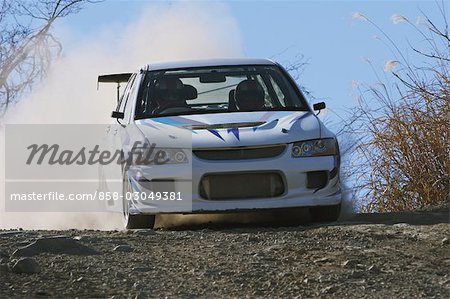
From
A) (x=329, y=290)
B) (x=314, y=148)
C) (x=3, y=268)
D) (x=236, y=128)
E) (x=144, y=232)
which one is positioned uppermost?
(x=236, y=128)

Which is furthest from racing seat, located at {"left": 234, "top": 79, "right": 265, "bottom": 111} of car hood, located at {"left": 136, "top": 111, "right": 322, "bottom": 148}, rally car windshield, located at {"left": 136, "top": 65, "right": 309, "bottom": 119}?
car hood, located at {"left": 136, "top": 111, "right": 322, "bottom": 148}

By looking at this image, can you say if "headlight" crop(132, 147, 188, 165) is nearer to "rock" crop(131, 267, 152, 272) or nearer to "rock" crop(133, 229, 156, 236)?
"rock" crop(133, 229, 156, 236)

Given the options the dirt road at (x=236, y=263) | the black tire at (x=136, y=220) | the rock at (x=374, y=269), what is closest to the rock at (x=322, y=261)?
the dirt road at (x=236, y=263)

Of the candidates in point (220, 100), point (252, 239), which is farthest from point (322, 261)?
point (220, 100)

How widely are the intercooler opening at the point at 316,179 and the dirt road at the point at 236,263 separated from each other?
43cm

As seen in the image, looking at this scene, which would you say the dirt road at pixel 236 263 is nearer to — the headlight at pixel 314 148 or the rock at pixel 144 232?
the rock at pixel 144 232

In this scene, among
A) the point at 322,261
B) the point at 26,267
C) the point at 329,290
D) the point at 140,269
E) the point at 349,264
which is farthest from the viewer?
the point at 322,261

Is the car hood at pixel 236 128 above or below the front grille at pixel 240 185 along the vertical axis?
above

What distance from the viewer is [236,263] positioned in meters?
6.74

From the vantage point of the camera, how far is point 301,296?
19.2 ft

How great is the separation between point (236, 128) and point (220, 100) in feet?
5.28

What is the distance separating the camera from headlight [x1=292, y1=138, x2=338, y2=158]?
890 centimetres

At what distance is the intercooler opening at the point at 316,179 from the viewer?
29.2 ft

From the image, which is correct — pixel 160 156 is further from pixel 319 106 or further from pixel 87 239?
pixel 319 106
